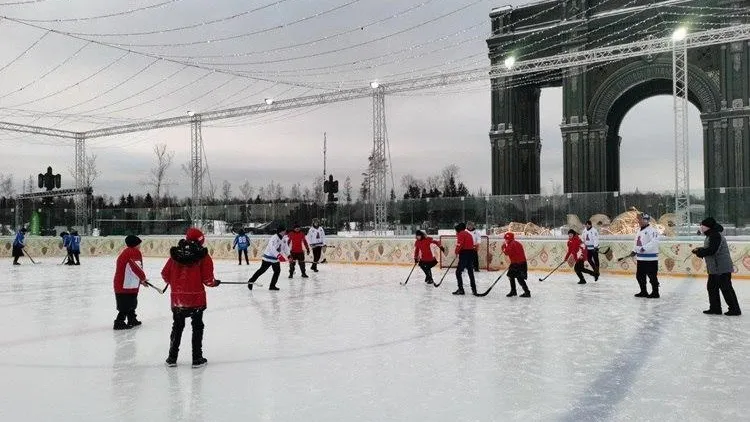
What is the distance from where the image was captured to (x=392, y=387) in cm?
515

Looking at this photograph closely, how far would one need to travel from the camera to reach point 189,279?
5797mm

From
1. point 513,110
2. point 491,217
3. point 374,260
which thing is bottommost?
point 374,260

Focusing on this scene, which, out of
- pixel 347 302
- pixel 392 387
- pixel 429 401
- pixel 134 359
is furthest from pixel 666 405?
pixel 347 302

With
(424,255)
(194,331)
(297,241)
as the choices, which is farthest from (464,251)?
(194,331)

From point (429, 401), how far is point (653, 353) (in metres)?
3.09

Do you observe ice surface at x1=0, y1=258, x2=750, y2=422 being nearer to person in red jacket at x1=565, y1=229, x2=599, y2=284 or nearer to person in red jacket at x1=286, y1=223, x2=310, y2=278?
person in red jacket at x1=565, y1=229, x2=599, y2=284

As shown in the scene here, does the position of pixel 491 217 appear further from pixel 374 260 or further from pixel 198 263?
pixel 198 263

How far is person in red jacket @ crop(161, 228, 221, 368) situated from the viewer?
228 inches

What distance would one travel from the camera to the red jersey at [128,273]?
26.9 ft

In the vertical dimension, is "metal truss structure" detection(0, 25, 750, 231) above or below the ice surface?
above

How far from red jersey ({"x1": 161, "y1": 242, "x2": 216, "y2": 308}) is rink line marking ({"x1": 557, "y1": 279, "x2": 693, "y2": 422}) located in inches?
137

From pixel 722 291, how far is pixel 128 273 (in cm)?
848

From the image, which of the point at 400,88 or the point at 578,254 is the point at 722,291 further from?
the point at 400,88

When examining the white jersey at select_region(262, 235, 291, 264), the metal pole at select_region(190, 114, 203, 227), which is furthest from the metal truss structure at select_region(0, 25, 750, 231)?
the white jersey at select_region(262, 235, 291, 264)
